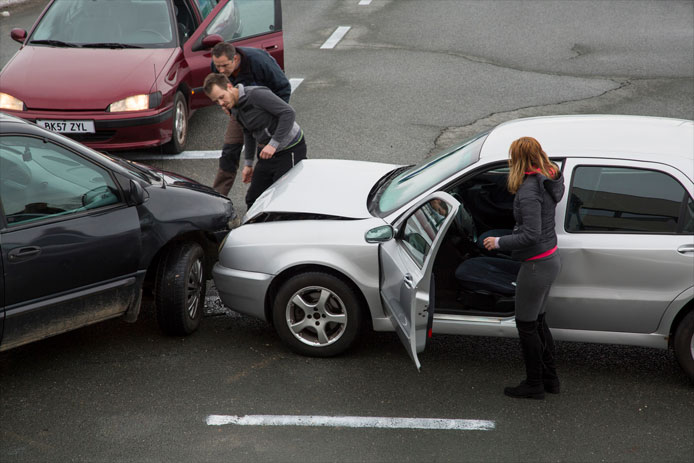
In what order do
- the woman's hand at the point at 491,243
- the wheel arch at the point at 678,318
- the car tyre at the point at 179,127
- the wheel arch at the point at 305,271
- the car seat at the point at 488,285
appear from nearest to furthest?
the woman's hand at the point at 491,243 → the wheel arch at the point at 678,318 → the car seat at the point at 488,285 → the wheel arch at the point at 305,271 → the car tyre at the point at 179,127

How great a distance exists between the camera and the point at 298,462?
→ 4.61 m

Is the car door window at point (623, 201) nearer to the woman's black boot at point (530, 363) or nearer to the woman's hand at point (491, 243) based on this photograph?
the woman's hand at point (491, 243)

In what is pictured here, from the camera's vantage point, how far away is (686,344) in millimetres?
5180

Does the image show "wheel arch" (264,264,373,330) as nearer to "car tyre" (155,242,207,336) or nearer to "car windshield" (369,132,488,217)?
"car windshield" (369,132,488,217)

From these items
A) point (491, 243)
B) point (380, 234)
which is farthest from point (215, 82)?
point (491, 243)

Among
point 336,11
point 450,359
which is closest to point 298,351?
point 450,359

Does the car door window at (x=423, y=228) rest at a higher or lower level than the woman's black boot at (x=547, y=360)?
higher

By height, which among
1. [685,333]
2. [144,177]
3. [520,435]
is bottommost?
[520,435]

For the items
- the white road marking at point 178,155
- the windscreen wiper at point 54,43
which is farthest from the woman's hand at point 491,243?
the windscreen wiper at point 54,43

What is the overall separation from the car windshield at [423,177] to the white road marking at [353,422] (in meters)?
1.42

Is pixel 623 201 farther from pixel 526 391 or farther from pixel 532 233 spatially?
pixel 526 391

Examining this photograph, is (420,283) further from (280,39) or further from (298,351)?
(280,39)

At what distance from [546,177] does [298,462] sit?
2224mm

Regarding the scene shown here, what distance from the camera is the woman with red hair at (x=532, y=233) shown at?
4.77 metres
